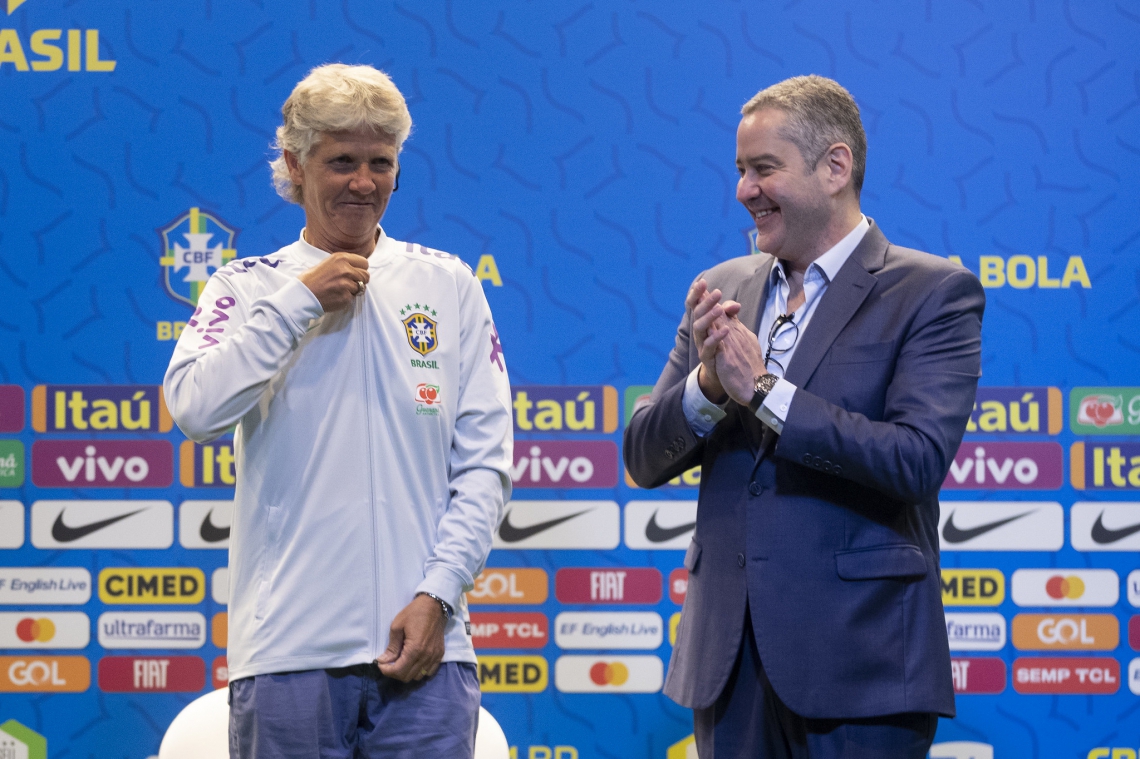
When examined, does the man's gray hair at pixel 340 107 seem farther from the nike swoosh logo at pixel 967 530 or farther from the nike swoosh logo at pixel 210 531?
the nike swoosh logo at pixel 967 530

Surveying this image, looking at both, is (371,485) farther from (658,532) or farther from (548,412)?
(658,532)

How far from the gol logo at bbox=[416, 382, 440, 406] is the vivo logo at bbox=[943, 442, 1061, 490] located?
1.70m

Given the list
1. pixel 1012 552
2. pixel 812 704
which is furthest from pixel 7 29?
pixel 1012 552

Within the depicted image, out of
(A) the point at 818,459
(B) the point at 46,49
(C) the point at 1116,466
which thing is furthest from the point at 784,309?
(B) the point at 46,49

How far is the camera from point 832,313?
5.46 feet

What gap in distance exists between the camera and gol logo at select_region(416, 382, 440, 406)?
1597 mm

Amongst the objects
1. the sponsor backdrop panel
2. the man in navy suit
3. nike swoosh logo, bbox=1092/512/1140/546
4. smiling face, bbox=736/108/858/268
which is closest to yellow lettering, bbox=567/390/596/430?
the sponsor backdrop panel

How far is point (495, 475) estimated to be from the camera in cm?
165

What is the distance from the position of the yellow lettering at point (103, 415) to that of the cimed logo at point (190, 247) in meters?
0.35

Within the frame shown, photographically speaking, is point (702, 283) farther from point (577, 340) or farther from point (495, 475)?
point (577, 340)

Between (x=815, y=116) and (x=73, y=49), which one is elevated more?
(x=73, y=49)

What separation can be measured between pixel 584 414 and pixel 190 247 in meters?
1.17

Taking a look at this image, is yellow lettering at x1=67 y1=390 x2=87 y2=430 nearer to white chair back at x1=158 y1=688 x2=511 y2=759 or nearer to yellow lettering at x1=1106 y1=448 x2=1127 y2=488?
white chair back at x1=158 y1=688 x2=511 y2=759

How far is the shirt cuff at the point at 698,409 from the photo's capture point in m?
1.70
